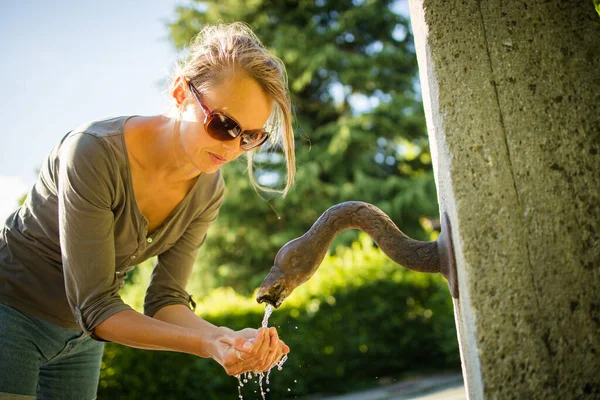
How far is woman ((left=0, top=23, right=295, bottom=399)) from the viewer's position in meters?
1.58

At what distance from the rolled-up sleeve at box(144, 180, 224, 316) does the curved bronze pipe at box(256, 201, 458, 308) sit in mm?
807

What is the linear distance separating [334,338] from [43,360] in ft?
18.5

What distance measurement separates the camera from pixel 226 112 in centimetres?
174

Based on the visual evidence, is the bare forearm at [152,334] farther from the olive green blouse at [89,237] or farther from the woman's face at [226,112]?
the woman's face at [226,112]

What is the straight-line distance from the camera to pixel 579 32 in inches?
45.9

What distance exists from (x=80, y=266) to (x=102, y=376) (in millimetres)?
4376

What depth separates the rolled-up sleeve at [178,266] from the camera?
2053 millimetres

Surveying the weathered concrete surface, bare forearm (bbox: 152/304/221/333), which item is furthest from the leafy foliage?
the weathered concrete surface

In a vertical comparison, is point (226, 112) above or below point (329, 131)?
above

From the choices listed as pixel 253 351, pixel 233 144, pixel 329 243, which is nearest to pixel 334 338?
pixel 233 144

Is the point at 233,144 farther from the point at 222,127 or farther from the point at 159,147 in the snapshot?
the point at 159,147

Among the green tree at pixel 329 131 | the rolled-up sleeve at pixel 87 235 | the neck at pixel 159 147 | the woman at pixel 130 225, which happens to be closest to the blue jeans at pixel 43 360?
the woman at pixel 130 225

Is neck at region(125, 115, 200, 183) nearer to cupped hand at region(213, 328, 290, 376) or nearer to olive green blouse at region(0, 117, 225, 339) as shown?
olive green blouse at region(0, 117, 225, 339)

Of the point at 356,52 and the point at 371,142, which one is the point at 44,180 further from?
the point at 356,52
